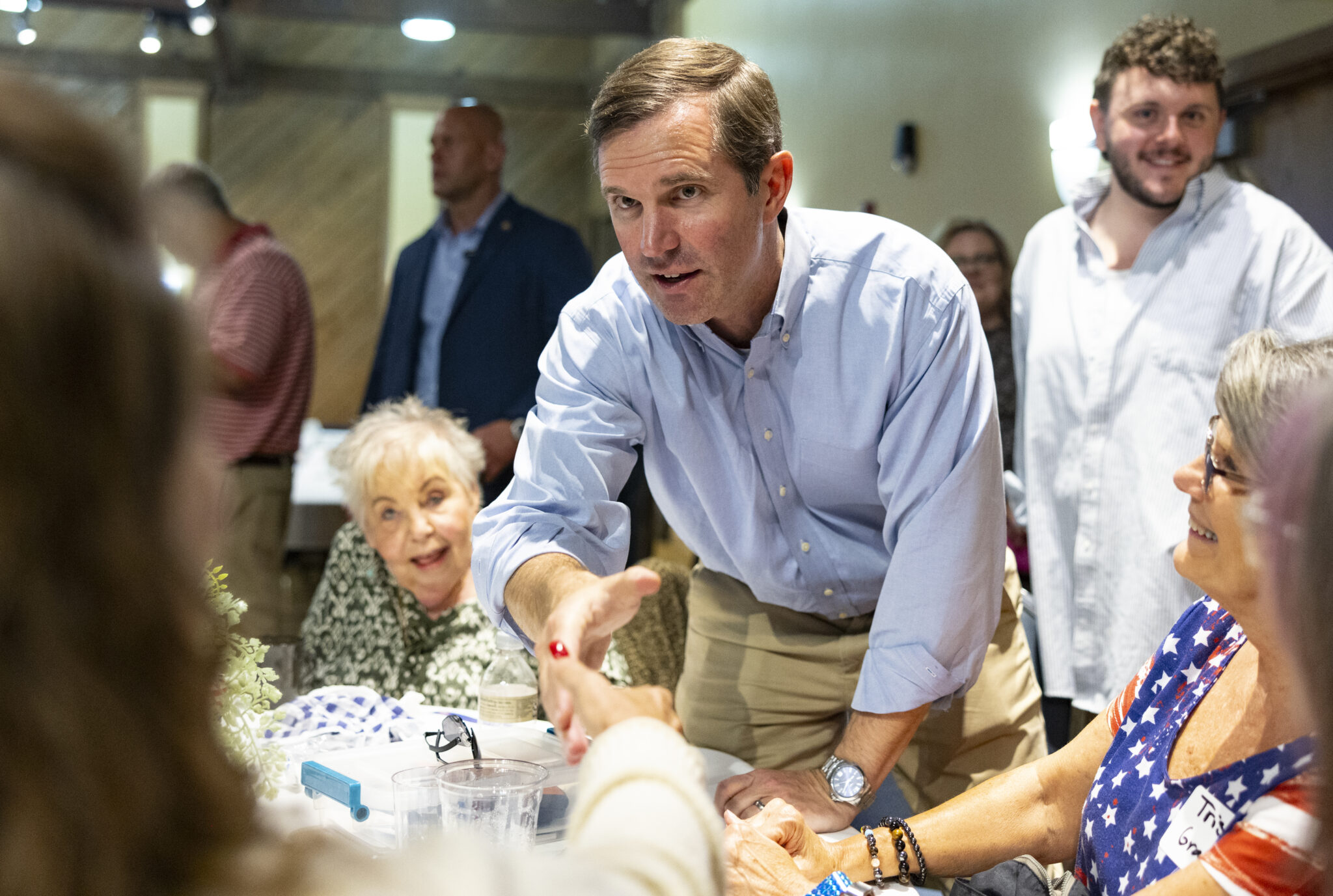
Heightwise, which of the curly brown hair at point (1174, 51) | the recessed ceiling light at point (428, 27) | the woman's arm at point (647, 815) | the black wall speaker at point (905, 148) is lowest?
the woman's arm at point (647, 815)

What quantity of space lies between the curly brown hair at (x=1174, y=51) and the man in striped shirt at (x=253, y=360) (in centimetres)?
263

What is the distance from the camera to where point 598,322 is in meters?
1.92

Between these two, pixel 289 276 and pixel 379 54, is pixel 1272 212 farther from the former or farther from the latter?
pixel 379 54

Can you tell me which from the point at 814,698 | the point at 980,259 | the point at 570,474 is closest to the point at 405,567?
the point at 570,474

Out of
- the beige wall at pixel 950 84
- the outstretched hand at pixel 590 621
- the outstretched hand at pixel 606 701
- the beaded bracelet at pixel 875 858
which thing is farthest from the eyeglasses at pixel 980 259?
the outstretched hand at pixel 606 701

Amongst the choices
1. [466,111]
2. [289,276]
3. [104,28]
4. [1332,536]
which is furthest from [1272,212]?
[104,28]

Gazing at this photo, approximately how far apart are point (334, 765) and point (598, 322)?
78cm

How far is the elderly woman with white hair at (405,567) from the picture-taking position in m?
2.55

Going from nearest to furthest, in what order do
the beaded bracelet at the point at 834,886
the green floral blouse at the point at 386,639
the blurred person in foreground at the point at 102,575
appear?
1. the blurred person in foreground at the point at 102,575
2. the beaded bracelet at the point at 834,886
3. the green floral blouse at the point at 386,639

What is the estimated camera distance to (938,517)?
1.75 m

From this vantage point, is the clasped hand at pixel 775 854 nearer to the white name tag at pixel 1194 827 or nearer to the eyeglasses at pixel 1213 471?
the white name tag at pixel 1194 827

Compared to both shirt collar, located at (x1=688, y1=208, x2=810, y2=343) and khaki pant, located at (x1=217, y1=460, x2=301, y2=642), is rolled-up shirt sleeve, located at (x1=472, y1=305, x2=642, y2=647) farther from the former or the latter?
khaki pant, located at (x1=217, y1=460, x2=301, y2=642)

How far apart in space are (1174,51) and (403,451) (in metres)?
1.93

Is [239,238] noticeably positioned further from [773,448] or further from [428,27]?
[428,27]
